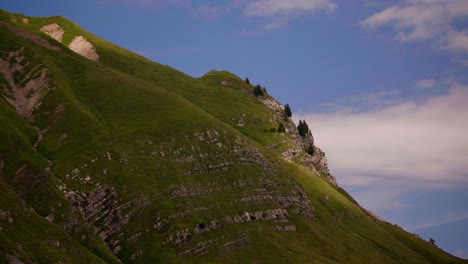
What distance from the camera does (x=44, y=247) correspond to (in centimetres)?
11806

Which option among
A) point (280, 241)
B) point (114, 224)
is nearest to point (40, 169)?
point (114, 224)

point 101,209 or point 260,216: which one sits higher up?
point 260,216

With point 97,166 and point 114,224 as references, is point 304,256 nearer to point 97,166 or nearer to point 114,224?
point 114,224

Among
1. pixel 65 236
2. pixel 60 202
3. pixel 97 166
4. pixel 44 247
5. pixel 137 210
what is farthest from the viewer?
pixel 97 166

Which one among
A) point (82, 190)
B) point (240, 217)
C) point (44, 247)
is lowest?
point (44, 247)

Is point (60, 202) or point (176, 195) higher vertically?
point (176, 195)

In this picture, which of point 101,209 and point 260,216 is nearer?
point 101,209

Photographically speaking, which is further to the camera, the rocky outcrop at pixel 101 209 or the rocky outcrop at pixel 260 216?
the rocky outcrop at pixel 260 216

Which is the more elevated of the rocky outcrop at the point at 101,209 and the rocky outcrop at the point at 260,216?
the rocky outcrop at the point at 260,216

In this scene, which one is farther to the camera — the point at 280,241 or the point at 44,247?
the point at 280,241

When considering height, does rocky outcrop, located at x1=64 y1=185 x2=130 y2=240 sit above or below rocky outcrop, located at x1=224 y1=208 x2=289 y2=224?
below

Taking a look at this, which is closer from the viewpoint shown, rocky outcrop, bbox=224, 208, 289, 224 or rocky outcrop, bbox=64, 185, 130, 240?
rocky outcrop, bbox=64, 185, 130, 240

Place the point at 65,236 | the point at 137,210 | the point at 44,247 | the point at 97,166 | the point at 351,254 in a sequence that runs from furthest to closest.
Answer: the point at 351,254, the point at 97,166, the point at 137,210, the point at 65,236, the point at 44,247

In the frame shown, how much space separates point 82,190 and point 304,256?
7292 centimetres
